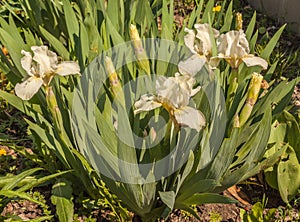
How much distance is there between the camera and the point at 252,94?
1444 mm

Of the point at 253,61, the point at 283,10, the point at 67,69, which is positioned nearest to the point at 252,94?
the point at 253,61

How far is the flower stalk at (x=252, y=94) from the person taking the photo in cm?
A: 141

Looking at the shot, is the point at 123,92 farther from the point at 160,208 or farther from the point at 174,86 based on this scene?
the point at 160,208

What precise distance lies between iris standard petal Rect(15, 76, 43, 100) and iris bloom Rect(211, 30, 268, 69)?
54cm

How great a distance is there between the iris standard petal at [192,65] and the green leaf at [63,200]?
1.89 ft

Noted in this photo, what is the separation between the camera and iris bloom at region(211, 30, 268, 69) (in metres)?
1.43

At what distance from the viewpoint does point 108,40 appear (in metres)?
1.71

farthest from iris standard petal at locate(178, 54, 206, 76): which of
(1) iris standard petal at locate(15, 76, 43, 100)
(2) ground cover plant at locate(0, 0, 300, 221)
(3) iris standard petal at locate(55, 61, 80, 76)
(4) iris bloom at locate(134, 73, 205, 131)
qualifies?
(1) iris standard petal at locate(15, 76, 43, 100)

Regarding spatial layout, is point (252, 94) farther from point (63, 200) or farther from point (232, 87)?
point (63, 200)

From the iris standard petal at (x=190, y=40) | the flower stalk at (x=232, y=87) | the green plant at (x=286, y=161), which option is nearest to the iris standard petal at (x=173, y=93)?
the iris standard petal at (x=190, y=40)

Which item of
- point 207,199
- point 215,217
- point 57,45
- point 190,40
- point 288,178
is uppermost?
point 190,40

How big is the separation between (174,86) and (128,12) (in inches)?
38.0

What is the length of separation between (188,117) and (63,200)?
579 mm

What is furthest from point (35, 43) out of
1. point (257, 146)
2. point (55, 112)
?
point (257, 146)
